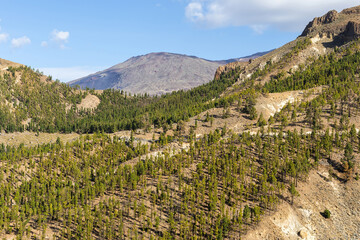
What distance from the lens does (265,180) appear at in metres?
76.4

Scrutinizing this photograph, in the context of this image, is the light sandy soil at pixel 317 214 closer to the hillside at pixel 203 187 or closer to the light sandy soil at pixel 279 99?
the hillside at pixel 203 187

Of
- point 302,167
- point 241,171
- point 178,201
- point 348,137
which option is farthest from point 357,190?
point 178,201

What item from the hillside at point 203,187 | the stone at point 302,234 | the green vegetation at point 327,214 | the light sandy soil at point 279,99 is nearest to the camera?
the stone at point 302,234

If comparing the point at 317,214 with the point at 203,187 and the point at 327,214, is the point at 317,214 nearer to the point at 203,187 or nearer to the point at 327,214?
the point at 327,214

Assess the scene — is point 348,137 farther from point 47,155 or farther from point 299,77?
point 47,155

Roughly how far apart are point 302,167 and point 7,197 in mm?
87553

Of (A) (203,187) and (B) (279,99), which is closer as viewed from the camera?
(A) (203,187)

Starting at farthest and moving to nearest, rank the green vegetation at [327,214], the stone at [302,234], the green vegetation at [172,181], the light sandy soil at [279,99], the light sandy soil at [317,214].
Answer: the light sandy soil at [279,99]
the green vegetation at [327,214]
the green vegetation at [172,181]
the stone at [302,234]
the light sandy soil at [317,214]

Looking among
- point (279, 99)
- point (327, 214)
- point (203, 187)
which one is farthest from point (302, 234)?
point (279, 99)

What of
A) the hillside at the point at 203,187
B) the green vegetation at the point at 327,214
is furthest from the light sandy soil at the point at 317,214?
the green vegetation at the point at 327,214

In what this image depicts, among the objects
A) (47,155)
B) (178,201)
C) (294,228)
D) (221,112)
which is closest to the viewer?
(294,228)

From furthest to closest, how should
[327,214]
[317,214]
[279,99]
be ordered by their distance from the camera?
[279,99] < [317,214] < [327,214]

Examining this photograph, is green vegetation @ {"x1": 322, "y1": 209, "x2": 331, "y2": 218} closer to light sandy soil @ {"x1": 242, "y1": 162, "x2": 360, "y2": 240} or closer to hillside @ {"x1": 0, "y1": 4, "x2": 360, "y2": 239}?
hillside @ {"x1": 0, "y1": 4, "x2": 360, "y2": 239}

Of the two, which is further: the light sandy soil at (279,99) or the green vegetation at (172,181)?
the light sandy soil at (279,99)
